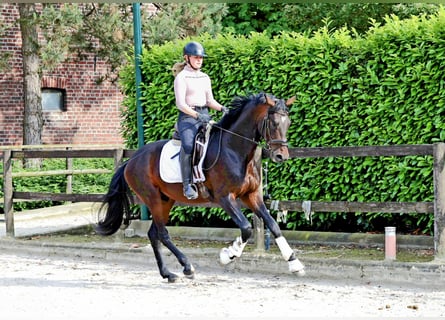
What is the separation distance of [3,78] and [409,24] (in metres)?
14.6

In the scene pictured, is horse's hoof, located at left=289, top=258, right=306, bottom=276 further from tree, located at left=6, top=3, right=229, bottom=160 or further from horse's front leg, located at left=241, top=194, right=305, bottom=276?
tree, located at left=6, top=3, right=229, bottom=160

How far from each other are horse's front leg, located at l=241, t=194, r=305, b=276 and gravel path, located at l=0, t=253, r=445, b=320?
0.89ft

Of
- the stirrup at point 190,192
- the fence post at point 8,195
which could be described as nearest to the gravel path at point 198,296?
the stirrup at point 190,192

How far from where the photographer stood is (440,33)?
10.8 meters

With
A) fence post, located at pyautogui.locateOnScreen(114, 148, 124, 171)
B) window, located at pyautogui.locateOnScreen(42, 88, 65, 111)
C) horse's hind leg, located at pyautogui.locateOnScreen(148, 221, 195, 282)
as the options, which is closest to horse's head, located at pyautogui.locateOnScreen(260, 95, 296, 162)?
horse's hind leg, located at pyautogui.locateOnScreen(148, 221, 195, 282)

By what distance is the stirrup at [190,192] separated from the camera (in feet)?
32.2

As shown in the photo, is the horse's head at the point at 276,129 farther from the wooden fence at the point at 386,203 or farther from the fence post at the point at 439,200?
the fence post at the point at 439,200

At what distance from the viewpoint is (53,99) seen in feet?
79.7

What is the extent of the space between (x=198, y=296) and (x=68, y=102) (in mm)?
16143

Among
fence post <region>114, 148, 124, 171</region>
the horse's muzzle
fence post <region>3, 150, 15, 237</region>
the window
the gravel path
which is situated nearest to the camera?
the gravel path

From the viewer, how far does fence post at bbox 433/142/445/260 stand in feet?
31.8

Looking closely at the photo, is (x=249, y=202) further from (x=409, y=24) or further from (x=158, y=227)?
(x=409, y=24)

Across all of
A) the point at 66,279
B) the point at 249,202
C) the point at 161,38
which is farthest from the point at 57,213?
the point at 249,202

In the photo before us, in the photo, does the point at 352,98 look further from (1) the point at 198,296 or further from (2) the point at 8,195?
(2) the point at 8,195
